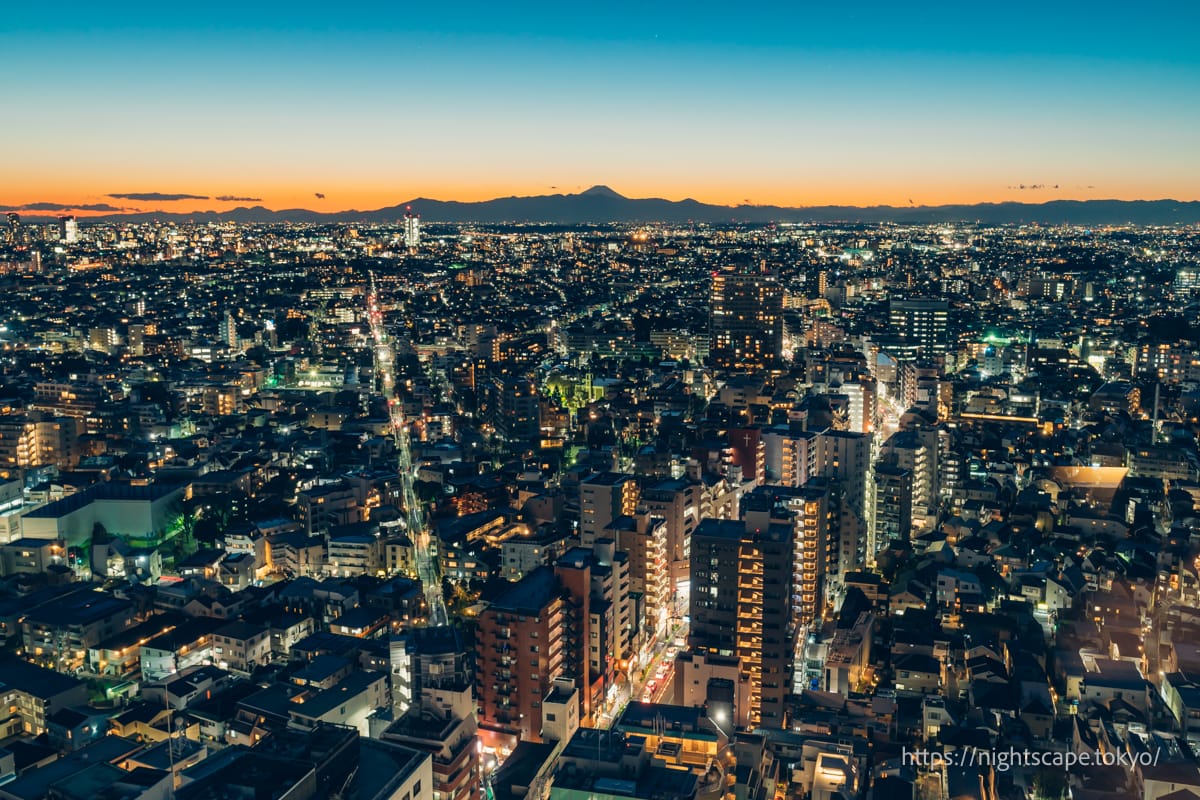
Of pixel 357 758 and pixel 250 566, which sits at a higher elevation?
pixel 357 758

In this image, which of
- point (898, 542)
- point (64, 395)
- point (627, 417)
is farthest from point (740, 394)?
point (64, 395)

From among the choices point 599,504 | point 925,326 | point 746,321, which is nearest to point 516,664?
point 599,504

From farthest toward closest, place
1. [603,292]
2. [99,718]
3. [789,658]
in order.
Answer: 1. [603,292]
2. [789,658]
3. [99,718]

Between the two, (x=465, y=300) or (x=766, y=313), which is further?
(x=465, y=300)

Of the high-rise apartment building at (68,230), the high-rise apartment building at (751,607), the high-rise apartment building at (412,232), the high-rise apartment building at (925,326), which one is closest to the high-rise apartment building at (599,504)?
the high-rise apartment building at (751,607)

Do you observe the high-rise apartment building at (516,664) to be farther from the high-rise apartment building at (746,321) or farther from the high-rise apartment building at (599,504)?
the high-rise apartment building at (746,321)

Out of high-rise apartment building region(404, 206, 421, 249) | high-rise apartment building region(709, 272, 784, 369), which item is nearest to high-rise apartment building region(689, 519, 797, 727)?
high-rise apartment building region(709, 272, 784, 369)

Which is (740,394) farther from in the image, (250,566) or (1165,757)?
(1165,757)

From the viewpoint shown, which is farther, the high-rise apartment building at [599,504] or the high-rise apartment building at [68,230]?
the high-rise apartment building at [68,230]
